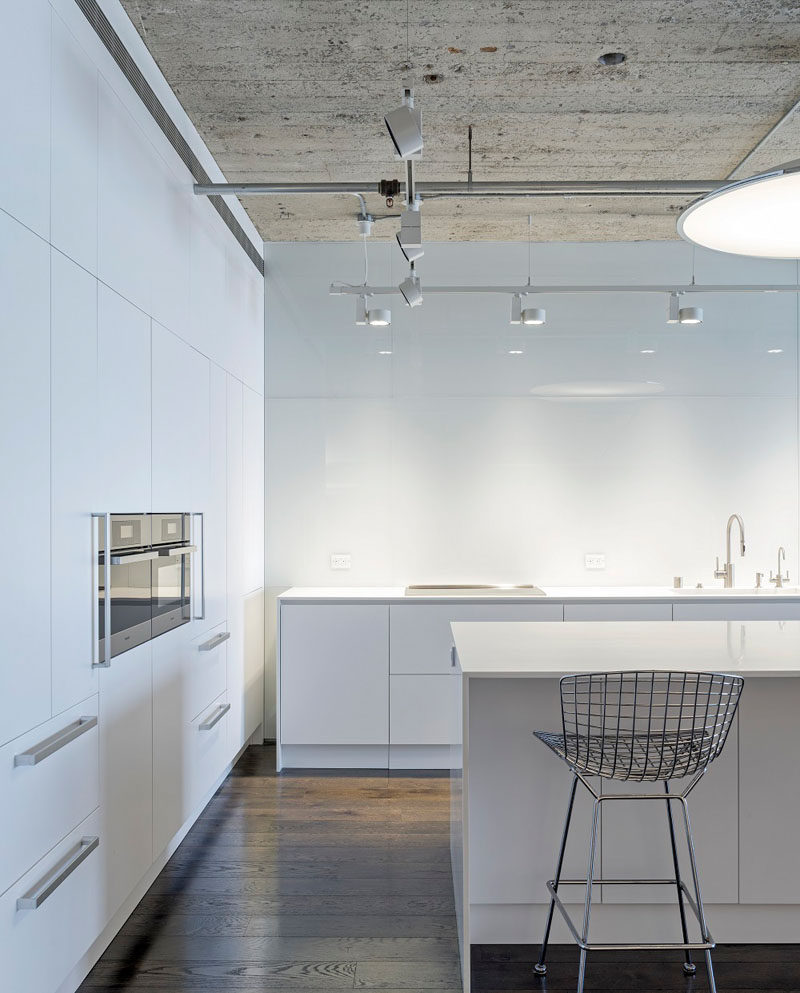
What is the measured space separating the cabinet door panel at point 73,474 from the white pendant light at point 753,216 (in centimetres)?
165

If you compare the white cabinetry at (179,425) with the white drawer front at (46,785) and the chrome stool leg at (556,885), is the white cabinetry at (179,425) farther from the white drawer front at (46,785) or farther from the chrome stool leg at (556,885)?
the chrome stool leg at (556,885)

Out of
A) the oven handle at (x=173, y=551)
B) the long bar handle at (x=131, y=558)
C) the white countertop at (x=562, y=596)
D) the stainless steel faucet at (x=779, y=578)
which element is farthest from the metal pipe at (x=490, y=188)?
the stainless steel faucet at (x=779, y=578)

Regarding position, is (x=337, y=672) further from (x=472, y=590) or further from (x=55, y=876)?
(x=55, y=876)

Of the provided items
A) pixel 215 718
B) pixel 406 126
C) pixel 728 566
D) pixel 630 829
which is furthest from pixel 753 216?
pixel 728 566

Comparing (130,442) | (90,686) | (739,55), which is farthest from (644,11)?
Answer: (90,686)

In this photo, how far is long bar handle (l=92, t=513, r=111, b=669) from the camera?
2242 mm

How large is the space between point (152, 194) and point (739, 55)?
2136mm

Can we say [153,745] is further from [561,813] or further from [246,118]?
[246,118]

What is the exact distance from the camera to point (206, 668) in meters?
3.49

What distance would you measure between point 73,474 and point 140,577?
0.60 metres

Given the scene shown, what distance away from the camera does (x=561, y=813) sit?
243cm

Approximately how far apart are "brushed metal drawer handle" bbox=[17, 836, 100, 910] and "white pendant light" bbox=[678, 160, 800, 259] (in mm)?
2308

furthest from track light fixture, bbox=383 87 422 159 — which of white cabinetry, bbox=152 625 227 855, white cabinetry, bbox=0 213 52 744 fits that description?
white cabinetry, bbox=152 625 227 855

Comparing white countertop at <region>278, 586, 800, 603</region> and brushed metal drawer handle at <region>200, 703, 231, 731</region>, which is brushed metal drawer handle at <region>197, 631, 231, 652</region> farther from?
white countertop at <region>278, 586, 800, 603</region>
